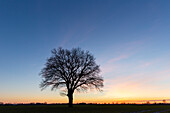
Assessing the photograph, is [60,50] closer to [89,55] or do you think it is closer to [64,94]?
[89,55]

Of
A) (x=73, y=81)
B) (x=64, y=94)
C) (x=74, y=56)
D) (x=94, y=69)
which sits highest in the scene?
(x=74, y=56)

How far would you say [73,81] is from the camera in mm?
45469

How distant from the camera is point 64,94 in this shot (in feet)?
148

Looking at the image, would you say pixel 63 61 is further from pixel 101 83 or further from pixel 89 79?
pixel 101 83

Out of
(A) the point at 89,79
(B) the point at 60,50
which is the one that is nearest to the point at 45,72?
(B) the point at 60,50

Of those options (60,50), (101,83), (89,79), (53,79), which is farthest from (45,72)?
(101,83)

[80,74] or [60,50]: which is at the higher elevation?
[60,50]

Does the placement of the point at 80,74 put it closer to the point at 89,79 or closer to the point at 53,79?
the point at 89,79

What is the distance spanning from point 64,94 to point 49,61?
9077 millimetres

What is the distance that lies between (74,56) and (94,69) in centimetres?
608

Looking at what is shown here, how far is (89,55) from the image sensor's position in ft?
157

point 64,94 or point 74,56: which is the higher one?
point 74,56

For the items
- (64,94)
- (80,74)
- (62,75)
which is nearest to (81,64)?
(80,74)

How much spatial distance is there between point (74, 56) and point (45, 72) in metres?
8.31
